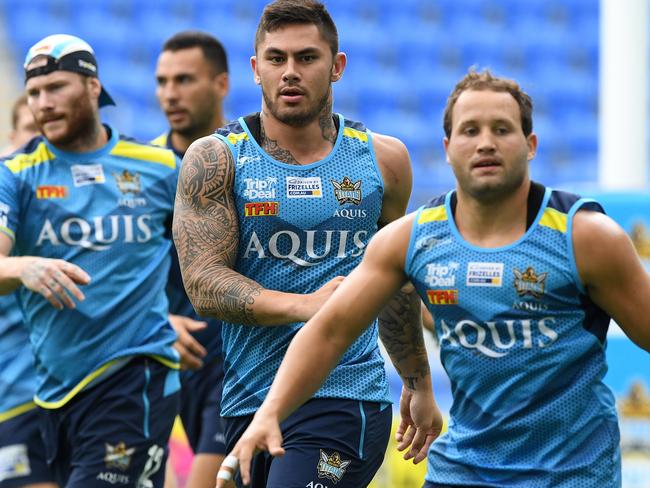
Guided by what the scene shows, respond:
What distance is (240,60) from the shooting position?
60.8 feet

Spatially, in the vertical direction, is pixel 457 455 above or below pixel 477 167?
below

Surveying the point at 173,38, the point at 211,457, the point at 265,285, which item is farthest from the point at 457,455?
the point at 173,38

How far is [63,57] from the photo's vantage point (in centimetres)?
632

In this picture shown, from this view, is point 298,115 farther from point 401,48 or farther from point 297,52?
point 401,48

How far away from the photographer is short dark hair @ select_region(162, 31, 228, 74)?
26.1 ft

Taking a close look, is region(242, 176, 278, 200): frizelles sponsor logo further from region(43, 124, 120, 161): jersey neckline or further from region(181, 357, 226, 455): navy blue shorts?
region(181, 357, 226, 455): navy blue shorts

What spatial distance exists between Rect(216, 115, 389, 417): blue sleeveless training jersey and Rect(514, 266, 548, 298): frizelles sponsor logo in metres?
1.01

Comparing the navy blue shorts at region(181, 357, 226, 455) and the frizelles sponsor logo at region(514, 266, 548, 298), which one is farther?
the navy blue shorts at region(181, 357, 226, 455)

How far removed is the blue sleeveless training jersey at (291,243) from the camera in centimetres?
498

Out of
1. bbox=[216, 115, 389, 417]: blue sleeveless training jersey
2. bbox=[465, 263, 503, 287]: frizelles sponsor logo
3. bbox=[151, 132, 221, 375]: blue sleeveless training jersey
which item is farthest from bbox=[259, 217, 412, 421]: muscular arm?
bbox=[151, 132, 221, 375]: blue sleeveless training jersey

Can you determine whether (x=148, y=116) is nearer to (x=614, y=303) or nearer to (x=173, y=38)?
(x=173, y=38)

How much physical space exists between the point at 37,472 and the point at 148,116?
12.0 m

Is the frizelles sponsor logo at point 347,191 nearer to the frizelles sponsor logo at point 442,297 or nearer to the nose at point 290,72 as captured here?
the nose at point 290,72

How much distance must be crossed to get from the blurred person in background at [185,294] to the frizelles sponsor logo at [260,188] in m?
1.88
